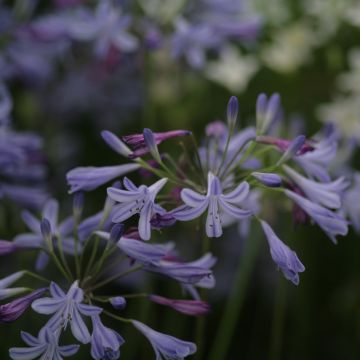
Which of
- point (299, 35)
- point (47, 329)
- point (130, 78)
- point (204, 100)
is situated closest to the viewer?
point (47, 329)

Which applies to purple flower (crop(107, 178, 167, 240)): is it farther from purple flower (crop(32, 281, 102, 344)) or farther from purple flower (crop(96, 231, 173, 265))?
purple flower (crop(32, 281, 102, 344))

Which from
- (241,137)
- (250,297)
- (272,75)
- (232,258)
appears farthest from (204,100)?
(241,137)

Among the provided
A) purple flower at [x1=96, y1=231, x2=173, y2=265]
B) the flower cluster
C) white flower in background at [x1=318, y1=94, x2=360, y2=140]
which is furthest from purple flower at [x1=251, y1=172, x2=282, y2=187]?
white flower in background at [x1=318, y1=94, x2=360, y2=140]

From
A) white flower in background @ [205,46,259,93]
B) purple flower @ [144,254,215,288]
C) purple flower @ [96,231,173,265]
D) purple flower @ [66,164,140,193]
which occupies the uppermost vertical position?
purple flower @ [66,164,140,193]

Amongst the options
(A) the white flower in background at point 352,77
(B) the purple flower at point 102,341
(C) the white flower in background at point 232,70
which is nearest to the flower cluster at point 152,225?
(B) the purple flower at point 102,341

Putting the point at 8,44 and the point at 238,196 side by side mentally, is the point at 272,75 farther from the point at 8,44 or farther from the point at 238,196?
the point at 238,196

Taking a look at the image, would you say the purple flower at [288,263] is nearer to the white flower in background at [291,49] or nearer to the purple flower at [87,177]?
the purple flower at [87,177]
